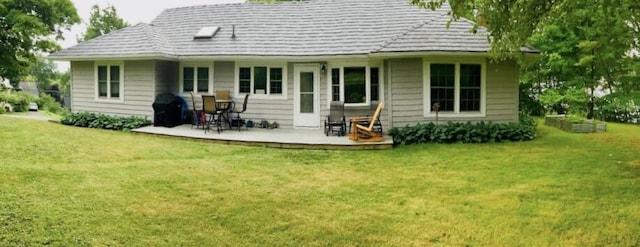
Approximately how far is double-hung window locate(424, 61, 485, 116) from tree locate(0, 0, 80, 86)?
17049mm

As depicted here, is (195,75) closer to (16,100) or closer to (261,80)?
(261,80)

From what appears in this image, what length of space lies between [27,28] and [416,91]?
671 inches

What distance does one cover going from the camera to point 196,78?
14.4 meters

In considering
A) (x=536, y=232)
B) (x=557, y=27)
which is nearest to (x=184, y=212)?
(x=536, y=232)

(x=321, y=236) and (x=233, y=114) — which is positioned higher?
(x=233, y=114)

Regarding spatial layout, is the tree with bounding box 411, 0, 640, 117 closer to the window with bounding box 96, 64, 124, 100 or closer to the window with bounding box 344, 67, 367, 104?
the window with bounding box 344, 67, 367, 104

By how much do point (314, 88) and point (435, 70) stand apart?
138 inches

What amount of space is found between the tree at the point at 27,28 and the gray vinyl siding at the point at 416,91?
16243 mm

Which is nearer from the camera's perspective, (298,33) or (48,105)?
(298,33)

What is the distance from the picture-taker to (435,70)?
11977mm

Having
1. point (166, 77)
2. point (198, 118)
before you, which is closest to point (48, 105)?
point (166, 77)

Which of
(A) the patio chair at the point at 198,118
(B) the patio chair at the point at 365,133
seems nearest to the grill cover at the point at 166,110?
(A) the patio chair at the point at 198,118

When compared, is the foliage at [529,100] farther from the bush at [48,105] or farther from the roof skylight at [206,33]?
the bush at [48,105]

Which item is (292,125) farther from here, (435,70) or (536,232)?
(536,232)
